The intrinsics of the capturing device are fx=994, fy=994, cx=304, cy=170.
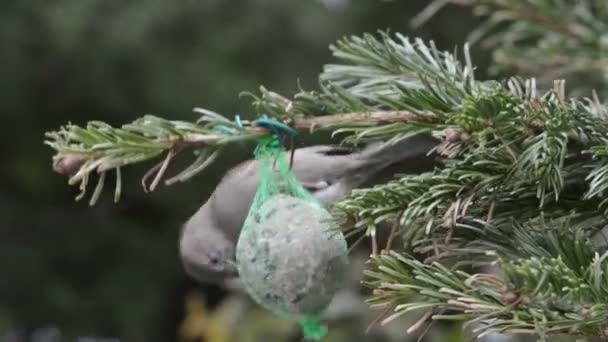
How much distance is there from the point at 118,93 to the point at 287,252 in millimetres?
1671

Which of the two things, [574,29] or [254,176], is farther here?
[574,29]

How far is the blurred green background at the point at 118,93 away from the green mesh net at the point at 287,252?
4.28ft

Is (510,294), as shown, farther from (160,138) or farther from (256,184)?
(256,184)

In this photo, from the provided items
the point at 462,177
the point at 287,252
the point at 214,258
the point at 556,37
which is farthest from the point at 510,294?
the point at 556,37

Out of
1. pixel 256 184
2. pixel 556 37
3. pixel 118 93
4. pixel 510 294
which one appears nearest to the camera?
pixel 510 294

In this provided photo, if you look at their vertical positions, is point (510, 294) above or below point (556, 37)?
below

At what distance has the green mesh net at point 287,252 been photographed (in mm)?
525

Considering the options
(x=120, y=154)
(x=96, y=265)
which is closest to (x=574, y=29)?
(x=120, y=154)

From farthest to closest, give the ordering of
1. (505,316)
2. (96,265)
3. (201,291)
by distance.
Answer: (201,291), (96,265), (505,316)

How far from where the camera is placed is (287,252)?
534 mm

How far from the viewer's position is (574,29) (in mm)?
772

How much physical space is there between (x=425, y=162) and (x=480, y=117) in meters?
0.10

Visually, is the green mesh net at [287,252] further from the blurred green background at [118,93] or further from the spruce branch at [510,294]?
the blurred green background at [118,93]

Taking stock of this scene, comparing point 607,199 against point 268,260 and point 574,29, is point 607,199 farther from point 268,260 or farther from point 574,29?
point 574,29
